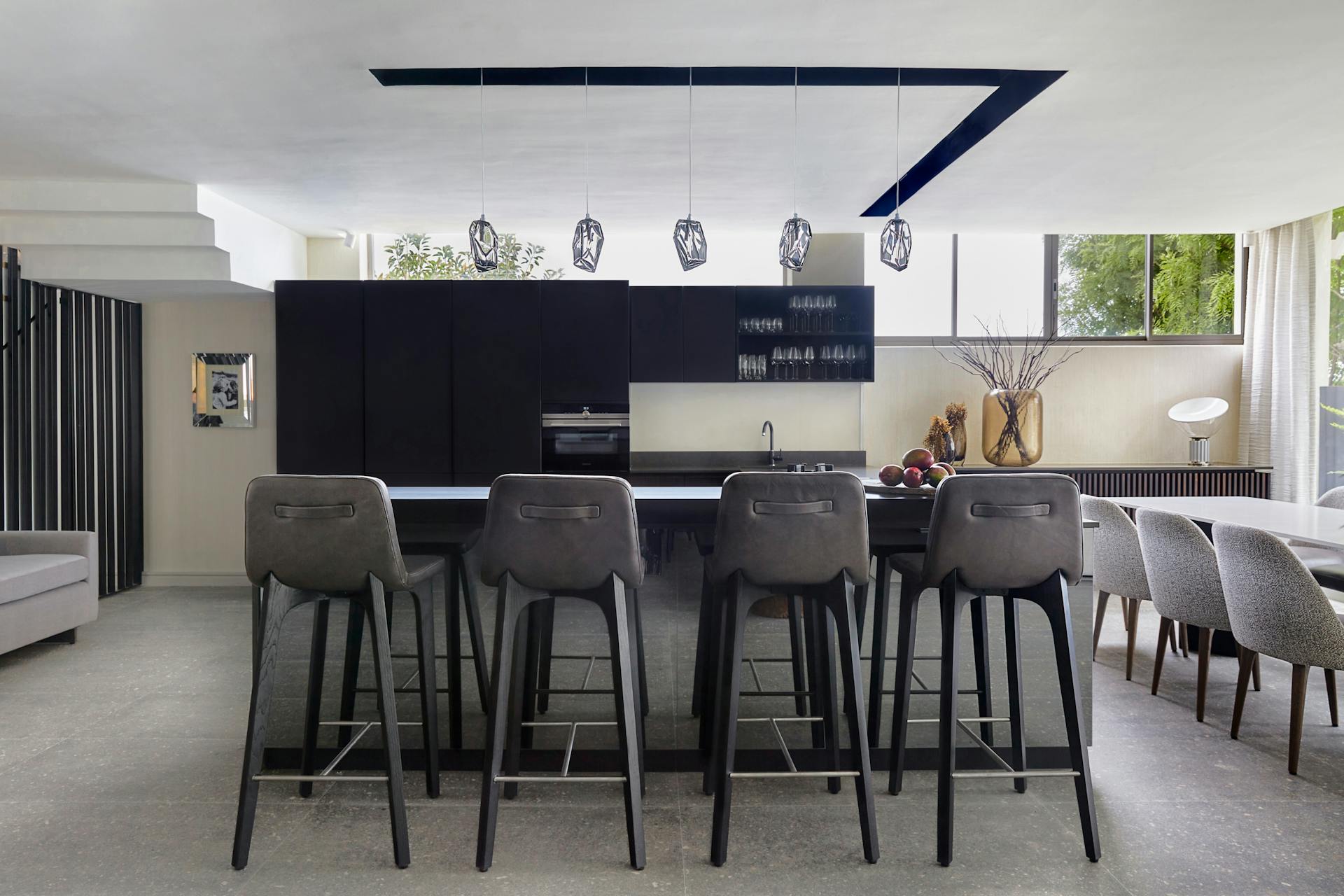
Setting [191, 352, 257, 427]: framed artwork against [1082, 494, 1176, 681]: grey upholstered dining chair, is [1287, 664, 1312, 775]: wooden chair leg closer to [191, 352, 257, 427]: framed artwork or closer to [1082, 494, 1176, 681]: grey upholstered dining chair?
[1082, 494, 1176, 681]: grey upholstered dining chair

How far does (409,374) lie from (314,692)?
3419mm

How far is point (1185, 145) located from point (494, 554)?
12.9 feet

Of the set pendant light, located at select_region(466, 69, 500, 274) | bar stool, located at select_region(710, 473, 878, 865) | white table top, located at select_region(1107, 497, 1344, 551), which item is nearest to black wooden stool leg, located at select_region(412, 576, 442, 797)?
bar stool, located at select_region(710, 473, 878, 865)

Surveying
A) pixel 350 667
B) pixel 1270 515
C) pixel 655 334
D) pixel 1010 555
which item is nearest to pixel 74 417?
pixel 655 334

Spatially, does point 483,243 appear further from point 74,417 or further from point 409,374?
point 74,417

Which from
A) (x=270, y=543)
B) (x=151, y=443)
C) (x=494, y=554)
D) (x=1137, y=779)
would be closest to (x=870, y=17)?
(x=494, y=554)

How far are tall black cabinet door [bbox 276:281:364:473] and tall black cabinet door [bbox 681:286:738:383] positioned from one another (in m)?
2.29

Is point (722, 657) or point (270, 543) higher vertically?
point (270, 543)

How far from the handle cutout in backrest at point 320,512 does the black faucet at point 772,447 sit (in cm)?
416

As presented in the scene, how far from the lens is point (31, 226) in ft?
16.2

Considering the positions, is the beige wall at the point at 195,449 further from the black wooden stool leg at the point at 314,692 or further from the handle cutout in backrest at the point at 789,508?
the handle cutout in backrest at the point at 789,508

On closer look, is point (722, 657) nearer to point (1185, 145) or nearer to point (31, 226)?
point (1185, 145)

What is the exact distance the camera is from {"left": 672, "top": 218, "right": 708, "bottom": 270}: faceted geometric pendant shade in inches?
126

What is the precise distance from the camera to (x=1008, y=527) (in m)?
2.45
